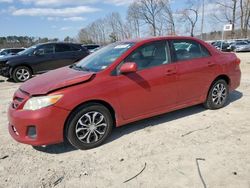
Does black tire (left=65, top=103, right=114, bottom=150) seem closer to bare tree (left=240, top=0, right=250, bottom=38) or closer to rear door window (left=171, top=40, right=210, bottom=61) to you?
rear door window (left=171, top=40, right=210, bottom=61)

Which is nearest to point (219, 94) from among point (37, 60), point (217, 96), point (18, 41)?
point (217, 96)

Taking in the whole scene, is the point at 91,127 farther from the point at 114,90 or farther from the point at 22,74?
the point at 22,74

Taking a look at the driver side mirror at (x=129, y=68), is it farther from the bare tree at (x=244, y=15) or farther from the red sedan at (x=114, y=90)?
the bare tree at (x=244, y=15)

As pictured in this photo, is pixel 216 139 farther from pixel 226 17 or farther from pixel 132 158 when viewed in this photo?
pixel 226 17

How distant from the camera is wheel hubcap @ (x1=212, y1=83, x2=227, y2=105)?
551 cm

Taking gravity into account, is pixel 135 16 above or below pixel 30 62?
above

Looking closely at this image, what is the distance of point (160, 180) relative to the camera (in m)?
3.17

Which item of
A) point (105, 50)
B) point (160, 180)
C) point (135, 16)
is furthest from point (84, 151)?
point (135, 16)

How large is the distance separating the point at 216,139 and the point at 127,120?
55.3 inches

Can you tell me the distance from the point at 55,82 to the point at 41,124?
66 centimetres

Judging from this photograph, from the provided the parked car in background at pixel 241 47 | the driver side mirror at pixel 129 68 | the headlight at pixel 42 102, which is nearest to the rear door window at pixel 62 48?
the driver side mirror at pixel 129 68

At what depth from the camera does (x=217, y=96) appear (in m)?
5.57

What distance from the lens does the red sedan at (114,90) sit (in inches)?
147

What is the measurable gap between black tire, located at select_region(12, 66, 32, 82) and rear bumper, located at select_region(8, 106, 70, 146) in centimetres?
815
